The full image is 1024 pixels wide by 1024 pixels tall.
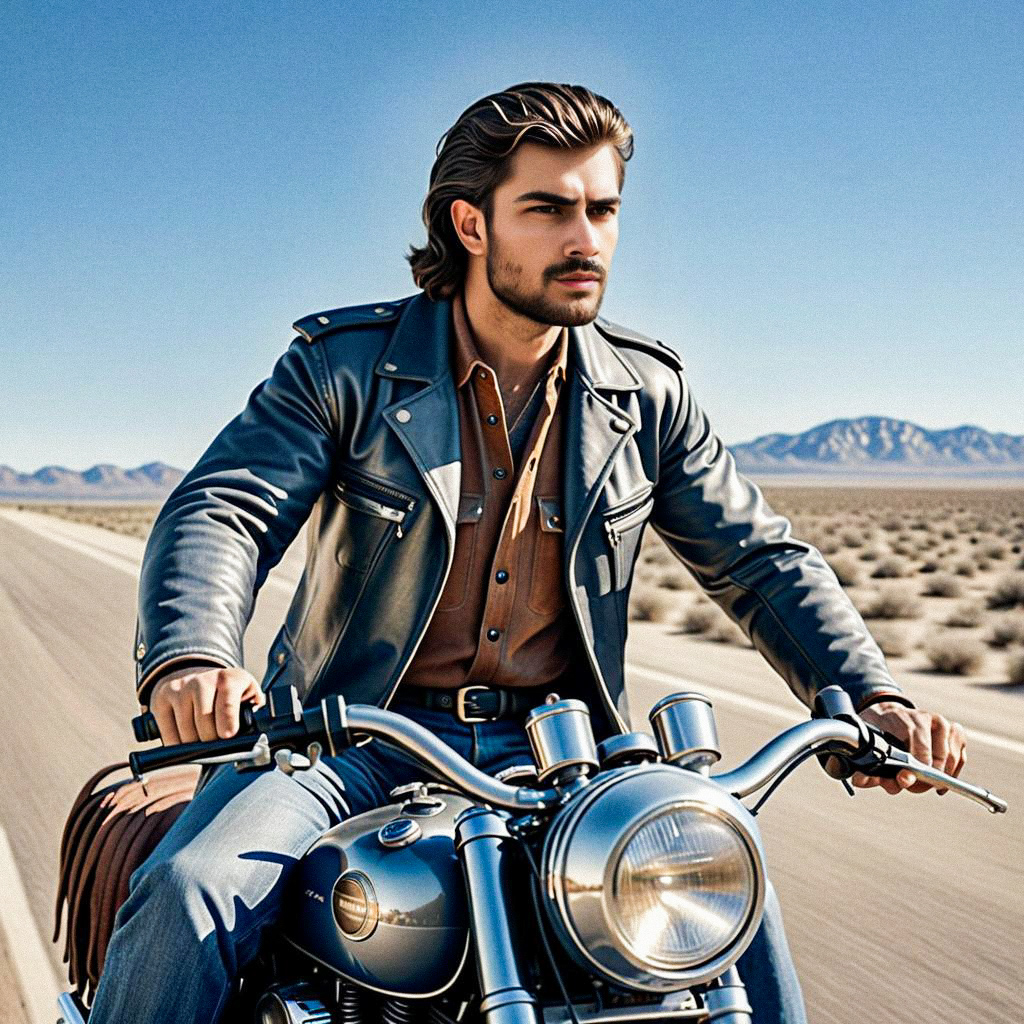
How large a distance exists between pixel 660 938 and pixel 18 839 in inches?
179

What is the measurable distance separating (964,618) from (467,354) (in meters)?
13.8

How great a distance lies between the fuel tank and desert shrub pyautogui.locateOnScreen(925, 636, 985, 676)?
10.0 m

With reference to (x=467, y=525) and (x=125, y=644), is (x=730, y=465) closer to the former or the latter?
(x=467, y=525)

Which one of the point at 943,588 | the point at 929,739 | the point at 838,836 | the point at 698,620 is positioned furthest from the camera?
the point at 943,588

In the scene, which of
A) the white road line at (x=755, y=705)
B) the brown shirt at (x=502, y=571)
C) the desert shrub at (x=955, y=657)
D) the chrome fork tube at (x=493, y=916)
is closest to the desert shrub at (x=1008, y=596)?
the desert shrub at (x=955, y=657)

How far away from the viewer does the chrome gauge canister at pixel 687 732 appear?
1.83m

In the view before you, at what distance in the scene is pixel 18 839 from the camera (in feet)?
17.8

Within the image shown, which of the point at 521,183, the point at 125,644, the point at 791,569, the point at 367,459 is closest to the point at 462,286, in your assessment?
the point at 521,183

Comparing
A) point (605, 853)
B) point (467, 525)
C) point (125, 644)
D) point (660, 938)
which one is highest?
point (467, 525)

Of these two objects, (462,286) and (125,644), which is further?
(125,644)

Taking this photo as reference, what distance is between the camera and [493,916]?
1651 mm

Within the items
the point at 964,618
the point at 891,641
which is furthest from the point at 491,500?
the point at 964,618

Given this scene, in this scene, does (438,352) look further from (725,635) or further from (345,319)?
(725,635)

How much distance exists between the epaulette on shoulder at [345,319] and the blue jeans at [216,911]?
1032 millimetres
